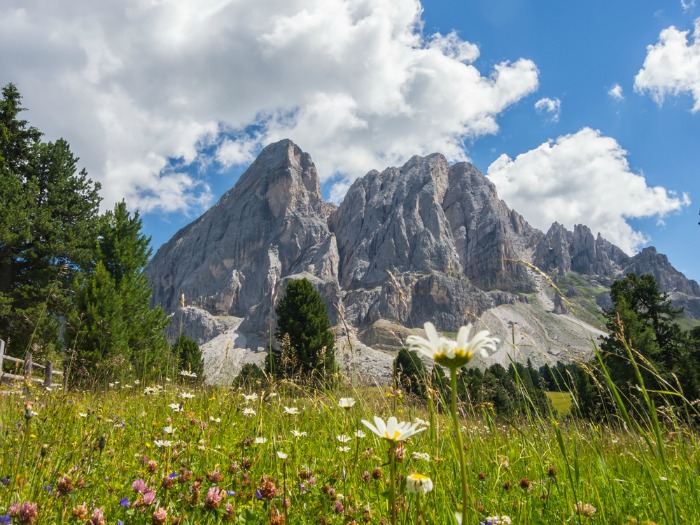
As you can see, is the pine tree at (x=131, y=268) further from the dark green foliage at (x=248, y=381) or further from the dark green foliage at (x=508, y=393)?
the dark green foliage at (x=508, y=393)

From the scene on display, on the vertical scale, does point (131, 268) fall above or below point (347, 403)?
above

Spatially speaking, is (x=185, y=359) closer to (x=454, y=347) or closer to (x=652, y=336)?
(x=454, y=347)

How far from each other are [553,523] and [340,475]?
123 centimetres

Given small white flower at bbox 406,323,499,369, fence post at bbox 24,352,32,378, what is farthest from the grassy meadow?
fence post at bbox 24,352,32,378

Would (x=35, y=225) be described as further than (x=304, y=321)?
No

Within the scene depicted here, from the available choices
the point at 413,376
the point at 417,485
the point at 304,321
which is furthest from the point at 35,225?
the point at 417,485

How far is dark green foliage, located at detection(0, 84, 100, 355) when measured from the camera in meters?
22.9

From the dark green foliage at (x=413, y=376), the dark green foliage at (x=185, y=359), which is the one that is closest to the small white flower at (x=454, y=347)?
the dark green foliage at (x=413, y=376)

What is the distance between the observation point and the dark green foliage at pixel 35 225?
903 inches

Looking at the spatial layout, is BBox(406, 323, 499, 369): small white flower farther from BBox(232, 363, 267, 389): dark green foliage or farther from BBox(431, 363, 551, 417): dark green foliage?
BBox(232, 363, 267, 389): dark green foliage

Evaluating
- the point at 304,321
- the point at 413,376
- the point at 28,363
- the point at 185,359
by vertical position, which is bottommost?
the point at 413,376

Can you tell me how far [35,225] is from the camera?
24188 mm

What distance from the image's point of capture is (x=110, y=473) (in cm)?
265

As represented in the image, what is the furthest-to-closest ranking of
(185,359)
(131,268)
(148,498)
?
1. (185,359)
2. (131,268)
3. (148,498)
